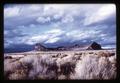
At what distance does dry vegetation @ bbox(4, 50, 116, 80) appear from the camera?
2.28 meters

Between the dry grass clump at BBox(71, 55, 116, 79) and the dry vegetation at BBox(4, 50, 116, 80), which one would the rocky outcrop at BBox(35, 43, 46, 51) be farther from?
the dry grass clump at BBox(71, 55, 116, 79)

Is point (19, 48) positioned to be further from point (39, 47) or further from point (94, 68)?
point (94, 68)

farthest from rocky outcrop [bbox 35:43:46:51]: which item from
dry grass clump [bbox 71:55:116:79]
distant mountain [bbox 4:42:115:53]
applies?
dry grass clump [bbox 71:55:116:79]

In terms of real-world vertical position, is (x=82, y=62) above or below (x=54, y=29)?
below

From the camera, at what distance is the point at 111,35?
229cm

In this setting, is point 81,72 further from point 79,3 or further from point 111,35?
point 79,3

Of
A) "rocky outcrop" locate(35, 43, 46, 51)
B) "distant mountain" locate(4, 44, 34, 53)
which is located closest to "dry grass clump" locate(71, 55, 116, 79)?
"rocky outcrop" locate(35, 43, 46, 51)

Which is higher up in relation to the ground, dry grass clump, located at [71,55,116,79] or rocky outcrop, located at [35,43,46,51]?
rocky outcrop, located at [35,43,46,51]

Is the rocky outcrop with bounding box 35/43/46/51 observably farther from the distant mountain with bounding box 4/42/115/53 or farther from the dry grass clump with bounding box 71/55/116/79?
the dry grass clump with bounding box 71/55/116/79

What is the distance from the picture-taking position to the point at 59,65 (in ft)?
7.51

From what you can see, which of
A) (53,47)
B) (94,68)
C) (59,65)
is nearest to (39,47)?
(53,47)

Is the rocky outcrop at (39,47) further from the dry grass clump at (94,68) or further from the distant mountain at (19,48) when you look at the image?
the dry grass clump at (94,68)

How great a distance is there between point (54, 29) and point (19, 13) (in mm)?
321

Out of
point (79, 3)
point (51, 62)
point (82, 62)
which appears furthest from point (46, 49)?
point (79, 3)
